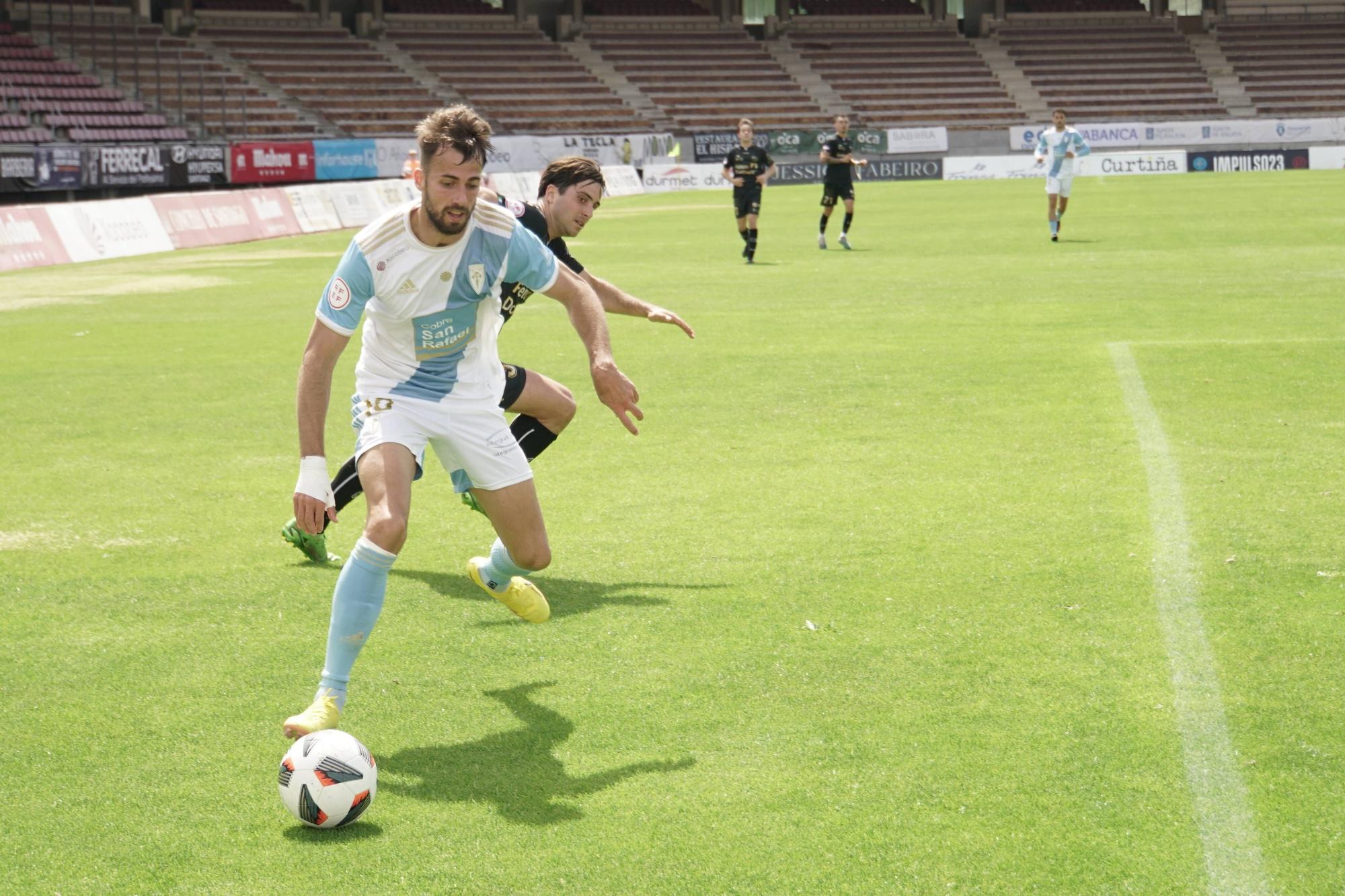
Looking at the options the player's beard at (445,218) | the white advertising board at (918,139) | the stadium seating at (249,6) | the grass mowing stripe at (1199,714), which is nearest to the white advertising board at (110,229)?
the grass mowing stripe at (1199,714)

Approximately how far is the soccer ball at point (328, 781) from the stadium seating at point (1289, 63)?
6494 cm

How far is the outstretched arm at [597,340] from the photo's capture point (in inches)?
210

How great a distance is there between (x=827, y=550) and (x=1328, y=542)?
245 centimetres

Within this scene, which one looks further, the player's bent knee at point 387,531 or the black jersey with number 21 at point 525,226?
the black jersey with number 21 at point 525,226

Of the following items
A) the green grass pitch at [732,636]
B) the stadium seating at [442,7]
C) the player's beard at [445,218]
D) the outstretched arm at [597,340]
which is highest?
the stadium seating at [442,7]

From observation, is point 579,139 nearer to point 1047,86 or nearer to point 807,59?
point 807,59

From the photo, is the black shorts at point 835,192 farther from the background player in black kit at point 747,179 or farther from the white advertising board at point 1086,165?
the white advertising board at point 1086,165

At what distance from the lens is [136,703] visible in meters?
5.43

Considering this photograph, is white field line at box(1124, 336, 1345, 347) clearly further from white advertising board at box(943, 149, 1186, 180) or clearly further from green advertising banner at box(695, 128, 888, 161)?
green advertising banner at box(695, 128, 888, 161)

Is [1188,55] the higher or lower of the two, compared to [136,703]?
higher

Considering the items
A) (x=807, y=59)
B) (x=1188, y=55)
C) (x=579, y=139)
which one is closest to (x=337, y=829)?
(x=579, y=139)

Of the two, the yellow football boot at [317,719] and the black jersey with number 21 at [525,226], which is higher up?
the black jersey with number 21 at [525,226]

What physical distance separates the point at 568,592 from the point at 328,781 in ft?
8.46

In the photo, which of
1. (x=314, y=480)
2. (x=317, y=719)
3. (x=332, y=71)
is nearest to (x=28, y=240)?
(x=314, y=480)
